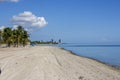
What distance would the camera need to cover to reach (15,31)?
416ft

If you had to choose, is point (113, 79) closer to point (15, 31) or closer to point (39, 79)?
point (39, 79)

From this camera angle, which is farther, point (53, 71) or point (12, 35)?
point (12, 35)

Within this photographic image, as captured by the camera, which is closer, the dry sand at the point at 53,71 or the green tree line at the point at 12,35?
the dry sand at the point at 53,71

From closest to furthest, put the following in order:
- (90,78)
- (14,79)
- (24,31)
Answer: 1. (14,79)
2. (90,78)
3. (24,31)

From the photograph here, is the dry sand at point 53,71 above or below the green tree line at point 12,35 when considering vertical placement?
Result: below

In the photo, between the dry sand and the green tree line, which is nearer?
the dry sand

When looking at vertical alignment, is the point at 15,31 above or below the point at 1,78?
above

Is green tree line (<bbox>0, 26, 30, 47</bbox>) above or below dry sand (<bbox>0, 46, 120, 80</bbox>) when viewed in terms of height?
above

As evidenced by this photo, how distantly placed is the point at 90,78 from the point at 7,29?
4200 inches

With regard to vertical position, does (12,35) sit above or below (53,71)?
above

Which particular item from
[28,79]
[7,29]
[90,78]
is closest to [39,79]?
[28,79]

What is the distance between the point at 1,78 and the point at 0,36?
354ft

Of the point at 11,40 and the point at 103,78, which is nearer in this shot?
the point at 103,78

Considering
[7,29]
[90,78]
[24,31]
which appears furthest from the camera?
[24,31]
